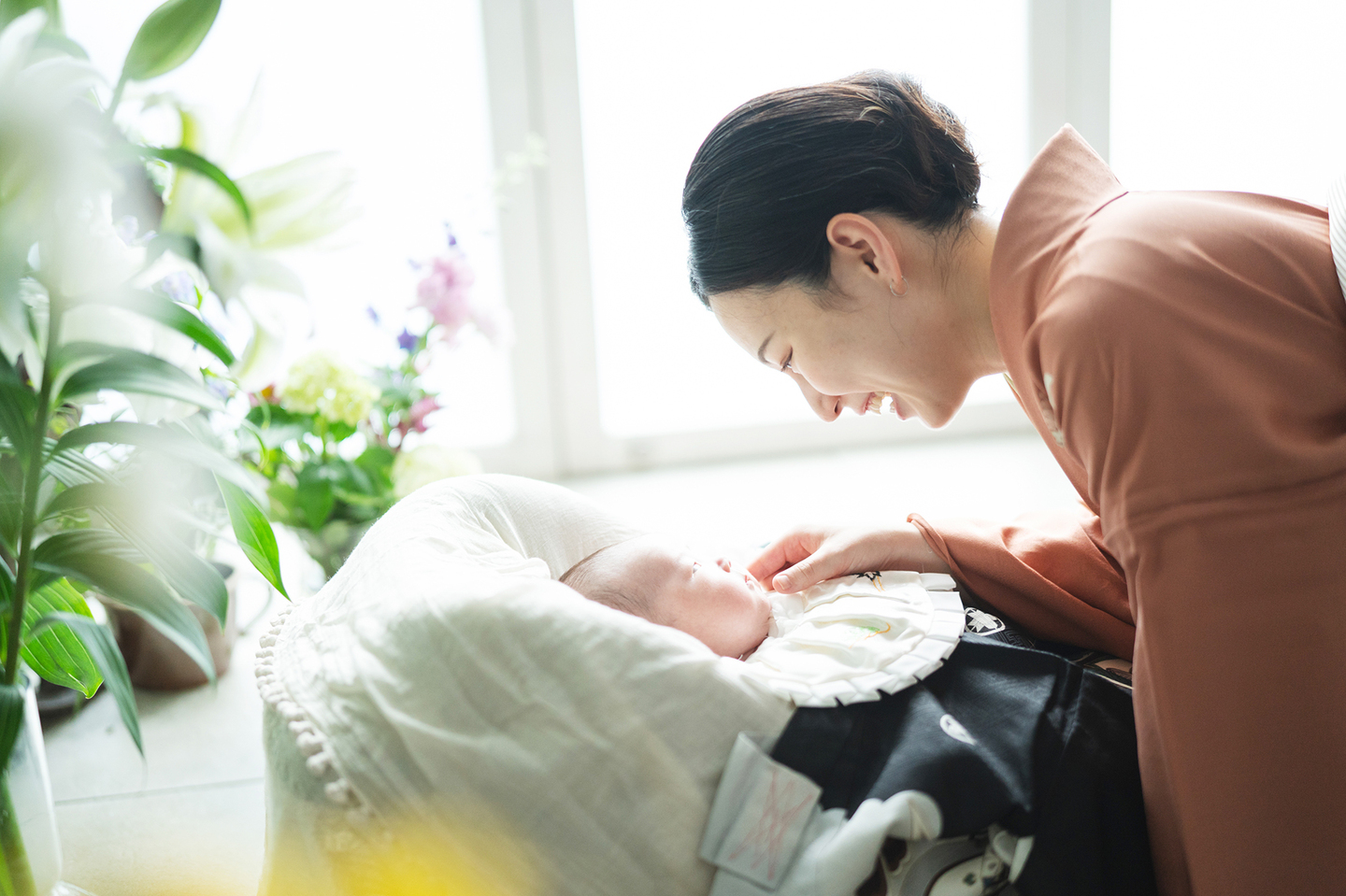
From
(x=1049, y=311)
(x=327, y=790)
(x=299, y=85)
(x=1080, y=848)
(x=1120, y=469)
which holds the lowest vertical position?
(x=1080, y=848)

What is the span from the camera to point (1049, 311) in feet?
2.56

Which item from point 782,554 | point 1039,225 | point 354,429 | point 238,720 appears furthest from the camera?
point 354,429

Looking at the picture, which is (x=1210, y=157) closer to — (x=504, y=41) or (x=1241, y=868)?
(x=504, y=41)

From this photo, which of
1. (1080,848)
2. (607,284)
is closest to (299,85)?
(607,284)

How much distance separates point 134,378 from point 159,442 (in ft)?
0.13

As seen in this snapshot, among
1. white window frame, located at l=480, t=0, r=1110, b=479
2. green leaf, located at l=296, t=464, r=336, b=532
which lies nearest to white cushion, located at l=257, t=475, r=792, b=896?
green leaf, located at l=296, t=464, r=336, b=532

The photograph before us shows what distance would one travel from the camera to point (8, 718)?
0.56 metres

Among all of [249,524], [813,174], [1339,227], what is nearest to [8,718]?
[249,524]

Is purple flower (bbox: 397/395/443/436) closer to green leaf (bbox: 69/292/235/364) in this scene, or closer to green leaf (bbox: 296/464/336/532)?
green leaf (bbox: 296/464/336/532)

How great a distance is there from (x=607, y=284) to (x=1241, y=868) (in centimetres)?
173

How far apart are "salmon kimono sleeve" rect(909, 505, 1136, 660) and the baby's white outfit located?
56 millimetres

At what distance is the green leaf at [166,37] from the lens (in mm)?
546

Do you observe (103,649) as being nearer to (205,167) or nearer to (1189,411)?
(205,167)

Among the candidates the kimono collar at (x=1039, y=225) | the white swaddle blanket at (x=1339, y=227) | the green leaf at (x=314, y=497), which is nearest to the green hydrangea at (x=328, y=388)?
the green leaf at (x=314, y=497)
